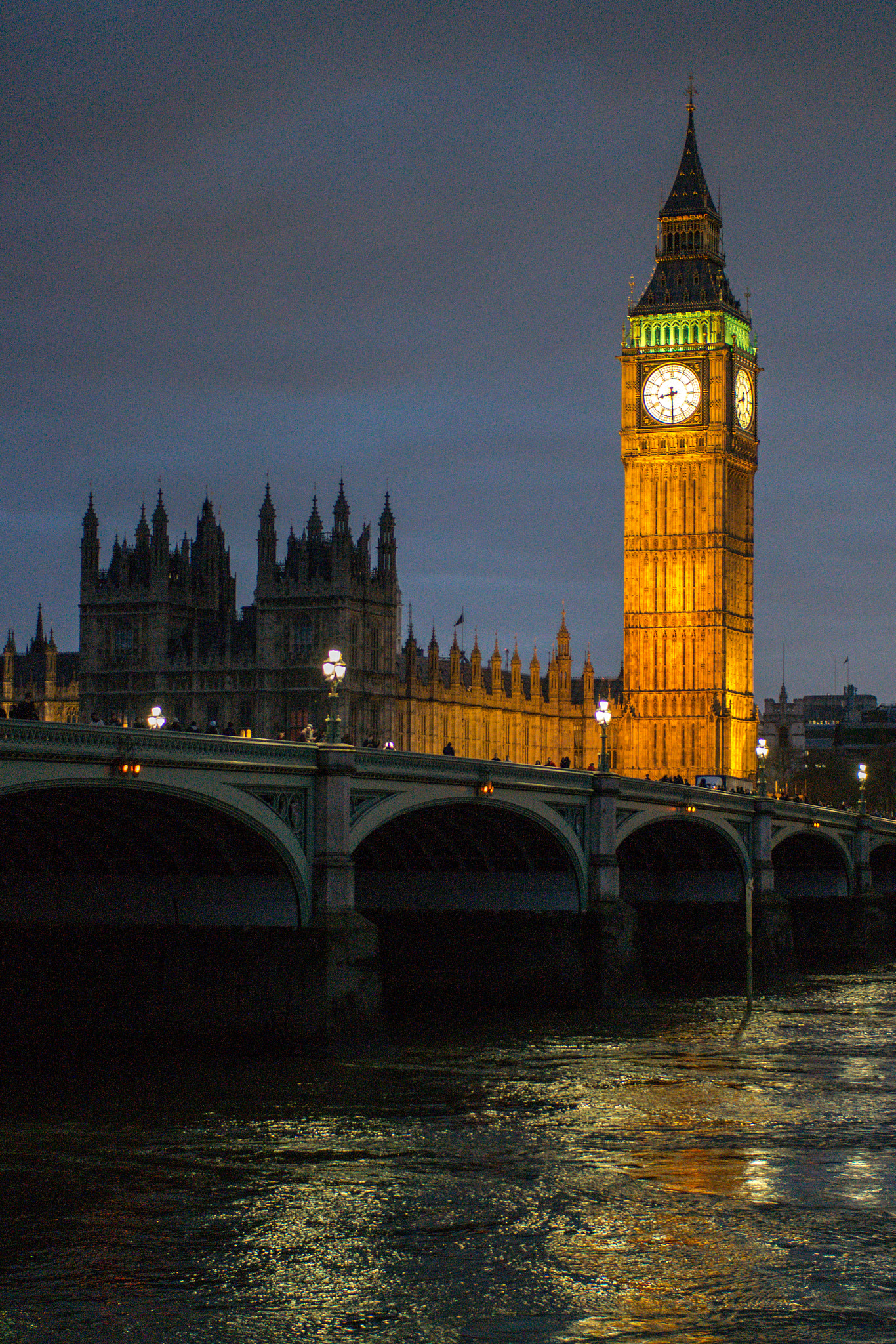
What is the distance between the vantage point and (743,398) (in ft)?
420

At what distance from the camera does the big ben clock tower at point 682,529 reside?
12506cm

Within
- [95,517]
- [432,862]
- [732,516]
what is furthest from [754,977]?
[732,516]

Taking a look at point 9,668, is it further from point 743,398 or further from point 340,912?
point 340,912

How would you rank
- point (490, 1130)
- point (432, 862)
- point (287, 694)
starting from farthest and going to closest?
point (287, 694)
point (432, 862)
point (490, 1130)

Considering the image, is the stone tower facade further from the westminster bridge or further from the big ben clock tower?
the westminster bridge

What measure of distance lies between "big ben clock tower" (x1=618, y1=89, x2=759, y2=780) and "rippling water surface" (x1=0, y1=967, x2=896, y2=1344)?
80.5 meters

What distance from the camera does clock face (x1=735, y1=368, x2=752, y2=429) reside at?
12675cm

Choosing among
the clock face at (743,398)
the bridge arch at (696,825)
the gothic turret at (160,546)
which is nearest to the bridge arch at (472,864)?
the bridge arch at (696,825)

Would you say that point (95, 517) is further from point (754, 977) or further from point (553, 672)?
point (754, 977)

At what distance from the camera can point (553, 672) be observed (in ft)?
426

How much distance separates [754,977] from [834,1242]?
4273 cm

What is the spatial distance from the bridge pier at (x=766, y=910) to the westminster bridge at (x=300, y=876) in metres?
0.13

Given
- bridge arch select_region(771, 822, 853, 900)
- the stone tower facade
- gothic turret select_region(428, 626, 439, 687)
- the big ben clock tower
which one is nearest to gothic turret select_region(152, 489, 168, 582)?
the stone tower facade

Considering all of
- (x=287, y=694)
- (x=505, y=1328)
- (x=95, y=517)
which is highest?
(x=95, y=517)
